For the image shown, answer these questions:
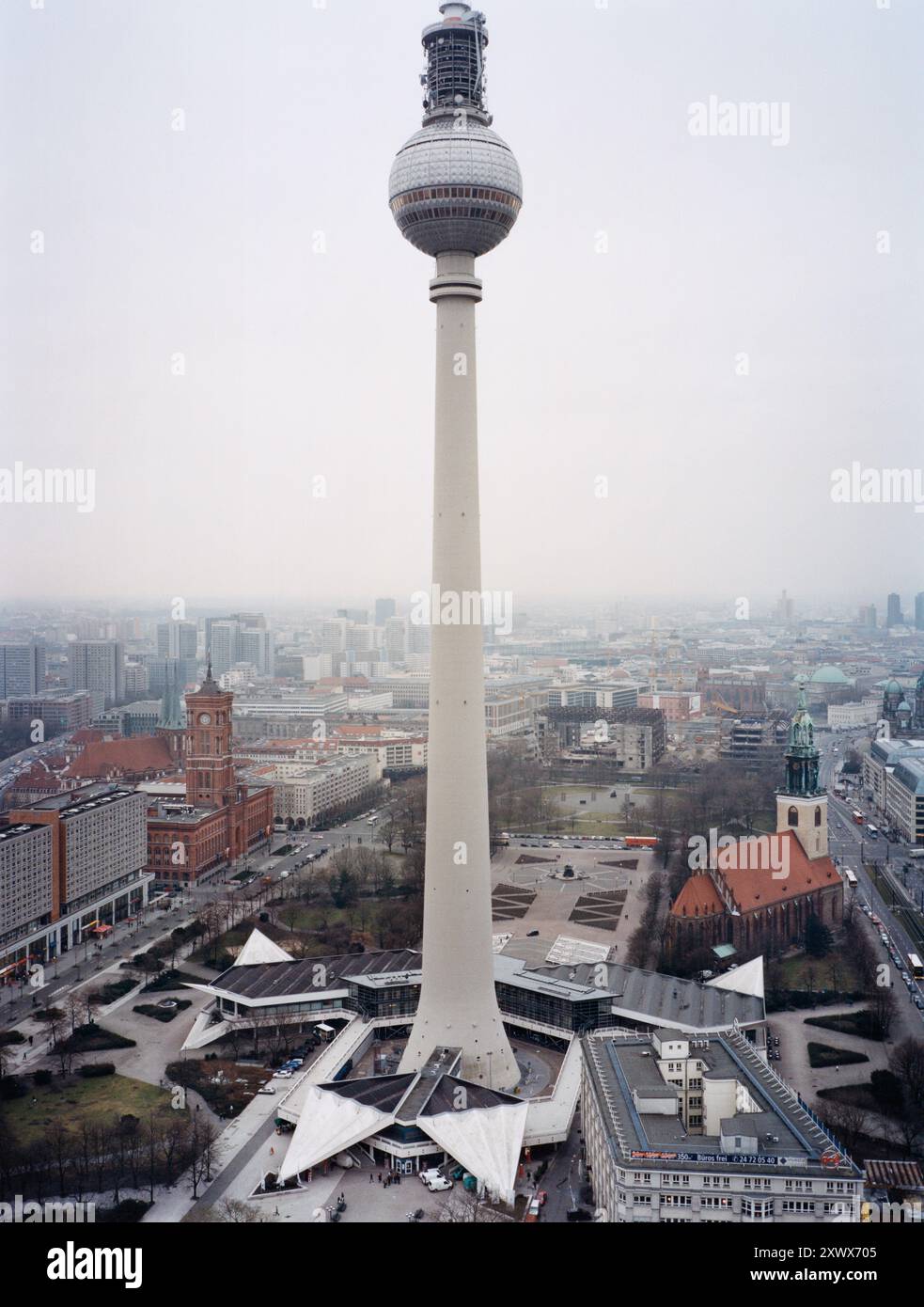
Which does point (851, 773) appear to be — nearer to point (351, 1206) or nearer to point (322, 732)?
point (322, 732)

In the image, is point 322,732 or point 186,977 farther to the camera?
point 322,732

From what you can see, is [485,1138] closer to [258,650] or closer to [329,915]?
[329,915]

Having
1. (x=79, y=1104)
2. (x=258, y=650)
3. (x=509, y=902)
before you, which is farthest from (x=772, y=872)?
(x=258, y=650)

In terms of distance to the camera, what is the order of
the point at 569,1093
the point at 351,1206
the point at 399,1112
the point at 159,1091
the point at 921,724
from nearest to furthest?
the point at 351,1206 < the point at 399,1112 < the point at 569,1093 < the point at 159,1091 < the point at 921,724

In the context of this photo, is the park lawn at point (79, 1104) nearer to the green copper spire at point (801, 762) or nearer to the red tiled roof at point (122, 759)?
the green copper spire at point (801, 762)

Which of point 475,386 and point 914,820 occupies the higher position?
point 475,386

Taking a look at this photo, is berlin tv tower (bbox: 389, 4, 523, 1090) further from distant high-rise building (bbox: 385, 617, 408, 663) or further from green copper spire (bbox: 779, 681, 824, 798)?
distant high-rise building (bbox: 385, 617, 408, 663)
